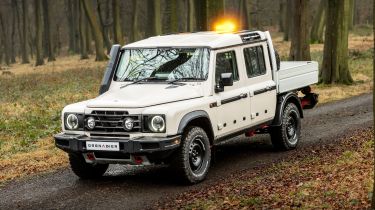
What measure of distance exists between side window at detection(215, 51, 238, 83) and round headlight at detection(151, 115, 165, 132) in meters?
1.51

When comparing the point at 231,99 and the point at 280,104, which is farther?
the point at 280,104

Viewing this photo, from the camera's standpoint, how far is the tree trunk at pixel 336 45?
19891 mm

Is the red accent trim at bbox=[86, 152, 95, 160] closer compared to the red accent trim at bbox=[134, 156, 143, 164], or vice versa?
the red accent trim at bbox=[134, 156, 143, 164]

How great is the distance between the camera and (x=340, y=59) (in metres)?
20.2

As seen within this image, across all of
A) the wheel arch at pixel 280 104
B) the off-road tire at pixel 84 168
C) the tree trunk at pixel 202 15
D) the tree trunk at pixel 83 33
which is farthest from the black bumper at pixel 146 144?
the tree trunk at pixel 83 33

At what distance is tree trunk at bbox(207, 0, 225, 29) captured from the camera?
15.9m

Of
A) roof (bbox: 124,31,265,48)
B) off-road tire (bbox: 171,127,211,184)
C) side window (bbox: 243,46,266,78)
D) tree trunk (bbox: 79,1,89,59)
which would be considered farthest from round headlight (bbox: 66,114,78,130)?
tree trunk (bbox: 79,1,89,59)

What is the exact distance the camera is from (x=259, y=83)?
9.87 metres

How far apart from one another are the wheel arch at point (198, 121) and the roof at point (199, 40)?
127 centimetres

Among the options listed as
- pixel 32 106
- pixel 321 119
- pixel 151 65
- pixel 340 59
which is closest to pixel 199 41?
pixel 151 65

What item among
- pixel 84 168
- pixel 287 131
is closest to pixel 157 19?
pixel 287 131

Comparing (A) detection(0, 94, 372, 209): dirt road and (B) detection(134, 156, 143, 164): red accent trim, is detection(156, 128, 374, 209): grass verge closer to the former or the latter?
(A) detection(0, 94, 372, 209): dirt road

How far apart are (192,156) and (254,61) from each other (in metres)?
2.47

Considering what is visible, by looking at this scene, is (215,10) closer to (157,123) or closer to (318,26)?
(157,123)
